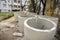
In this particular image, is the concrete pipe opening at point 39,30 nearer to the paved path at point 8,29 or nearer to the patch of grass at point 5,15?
the paved path at point 8,29

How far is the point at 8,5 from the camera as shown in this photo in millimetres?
3357

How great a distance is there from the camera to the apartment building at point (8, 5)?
330cm

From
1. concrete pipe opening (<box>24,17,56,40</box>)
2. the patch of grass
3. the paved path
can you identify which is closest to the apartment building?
the patch of grass

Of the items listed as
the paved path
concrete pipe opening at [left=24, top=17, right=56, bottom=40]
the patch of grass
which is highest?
concrete pipe opening at [left=24, top=17, right=56, bottom=40]

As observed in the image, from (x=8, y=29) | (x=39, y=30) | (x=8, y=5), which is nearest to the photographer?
(x=39, y=30)

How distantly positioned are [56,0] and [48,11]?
0.24 m

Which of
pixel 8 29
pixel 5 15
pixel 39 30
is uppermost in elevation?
pixel 39 30

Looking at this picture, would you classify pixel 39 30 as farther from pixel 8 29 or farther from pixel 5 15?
pixel 5 15

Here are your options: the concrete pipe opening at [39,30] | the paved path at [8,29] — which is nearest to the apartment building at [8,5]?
the paved path at [8,29]

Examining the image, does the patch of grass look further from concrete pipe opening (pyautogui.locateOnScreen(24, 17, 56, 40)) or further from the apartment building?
concrete pipe opening (pyautogui.locateOnScreen(24, 17, 56, 40))

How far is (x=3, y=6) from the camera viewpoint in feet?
11.1

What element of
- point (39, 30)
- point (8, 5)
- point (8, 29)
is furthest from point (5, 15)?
point (39, 30)

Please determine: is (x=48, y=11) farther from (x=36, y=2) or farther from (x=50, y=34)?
(x=50, y=34)

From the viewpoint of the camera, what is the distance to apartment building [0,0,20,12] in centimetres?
330
